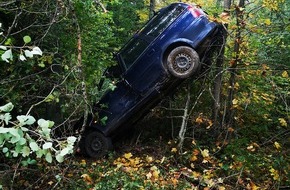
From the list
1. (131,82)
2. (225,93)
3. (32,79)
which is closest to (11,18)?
(32,79)

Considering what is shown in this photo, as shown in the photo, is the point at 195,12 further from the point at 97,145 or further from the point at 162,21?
the point at 97,145

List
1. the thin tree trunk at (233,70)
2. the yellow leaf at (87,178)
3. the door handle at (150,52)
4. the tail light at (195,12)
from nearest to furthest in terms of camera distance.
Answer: the yellow leaf at (87,178), the thin tree trunk at (233,70), the tail light at (195,12), the door handle at (150,52)

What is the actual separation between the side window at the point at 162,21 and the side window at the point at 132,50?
0.25m

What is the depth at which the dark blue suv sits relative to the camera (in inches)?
235

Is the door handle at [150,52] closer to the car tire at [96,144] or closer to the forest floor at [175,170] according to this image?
the forest floor at [175,170]

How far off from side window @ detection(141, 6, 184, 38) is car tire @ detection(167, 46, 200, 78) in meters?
0.64

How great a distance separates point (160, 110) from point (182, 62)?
1.32 m

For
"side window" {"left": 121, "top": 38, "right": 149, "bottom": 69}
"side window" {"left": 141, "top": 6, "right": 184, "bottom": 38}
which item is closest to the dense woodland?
"side window" {"left": 121, "top": 38, "right": 149, "bottom": 69}

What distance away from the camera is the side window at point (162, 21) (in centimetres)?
636

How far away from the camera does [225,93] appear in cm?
671

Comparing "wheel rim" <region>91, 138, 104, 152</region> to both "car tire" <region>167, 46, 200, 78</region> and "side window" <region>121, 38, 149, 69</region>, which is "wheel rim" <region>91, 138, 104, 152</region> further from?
"car tire" <region>167, 46, 200, 78</region>

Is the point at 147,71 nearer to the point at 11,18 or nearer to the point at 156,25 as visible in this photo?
the point at 156,25

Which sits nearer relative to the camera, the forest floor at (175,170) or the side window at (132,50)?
the forest floor at (175,170)

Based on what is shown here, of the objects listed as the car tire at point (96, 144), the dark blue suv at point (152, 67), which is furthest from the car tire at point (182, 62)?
the car tire at point (96, 144)
